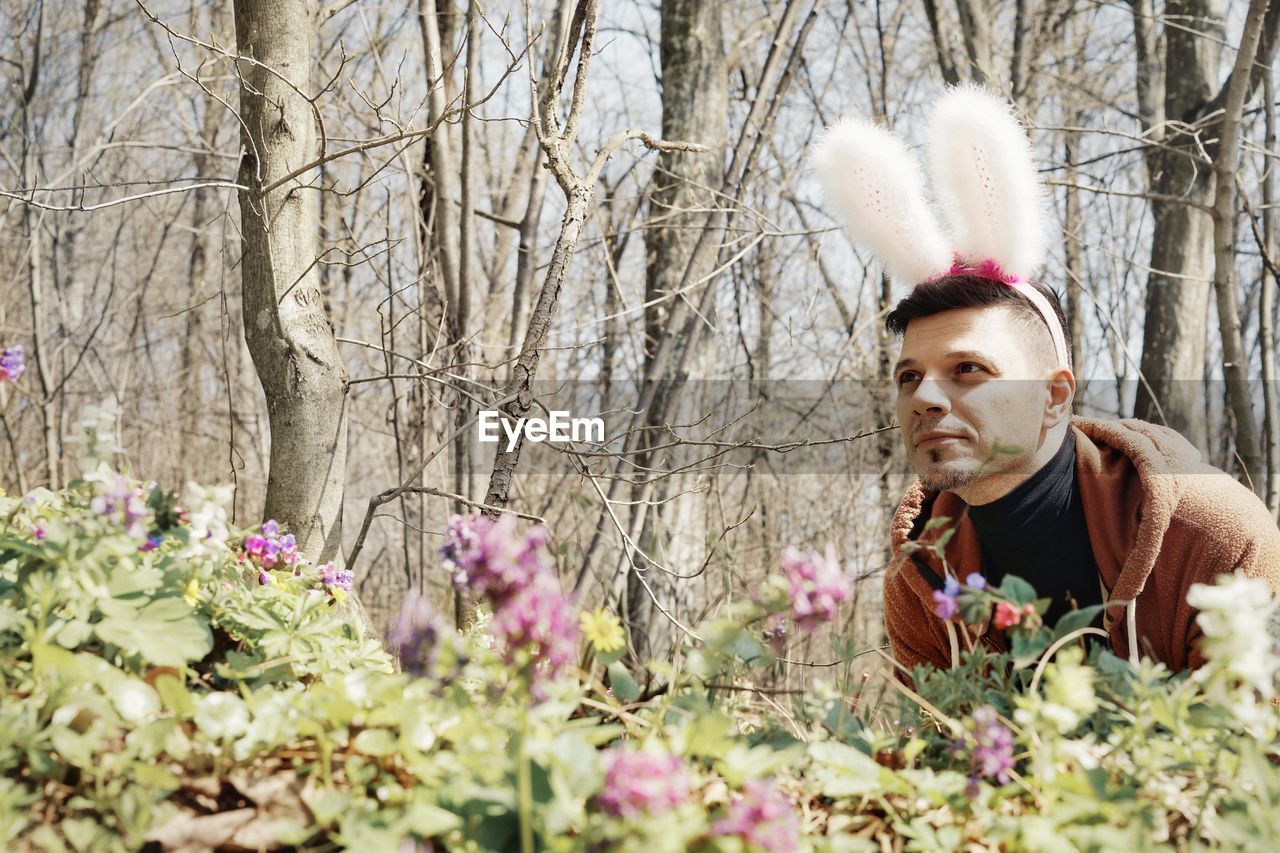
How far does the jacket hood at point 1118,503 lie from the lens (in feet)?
5.71

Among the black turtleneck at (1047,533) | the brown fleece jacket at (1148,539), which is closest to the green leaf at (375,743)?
the brown fleece jacket at (1148,539)

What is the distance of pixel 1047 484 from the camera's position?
1.92 meters

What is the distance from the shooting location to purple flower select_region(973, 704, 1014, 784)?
0.88 meters

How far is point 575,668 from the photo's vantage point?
102 cm

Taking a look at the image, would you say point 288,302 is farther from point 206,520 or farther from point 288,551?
point 206,520

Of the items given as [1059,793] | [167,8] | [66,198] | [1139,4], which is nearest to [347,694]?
[1059,793]

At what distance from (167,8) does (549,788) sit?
757cm

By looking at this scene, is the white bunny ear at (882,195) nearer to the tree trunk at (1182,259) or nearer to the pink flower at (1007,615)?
the pink flower at (1007,615)

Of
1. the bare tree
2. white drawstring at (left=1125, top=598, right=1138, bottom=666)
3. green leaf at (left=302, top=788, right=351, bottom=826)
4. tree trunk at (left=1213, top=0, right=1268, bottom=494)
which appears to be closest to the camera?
green leaf at (left=302, top=788, right=351, bottom=826)

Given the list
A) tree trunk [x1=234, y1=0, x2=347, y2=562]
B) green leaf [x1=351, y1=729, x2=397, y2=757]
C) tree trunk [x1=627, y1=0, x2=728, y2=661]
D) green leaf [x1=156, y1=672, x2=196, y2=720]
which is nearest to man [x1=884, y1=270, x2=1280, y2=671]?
tree trunk [x1=234, y1=0, x2=347, y2=562]

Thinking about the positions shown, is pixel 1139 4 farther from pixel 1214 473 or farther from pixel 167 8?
pixel 167 8

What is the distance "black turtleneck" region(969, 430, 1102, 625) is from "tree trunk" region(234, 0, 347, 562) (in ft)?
4.26

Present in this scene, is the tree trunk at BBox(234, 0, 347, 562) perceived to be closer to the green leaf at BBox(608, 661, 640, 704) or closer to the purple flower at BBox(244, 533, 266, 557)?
the purple flower at BBox(244, 533, 266, 557)

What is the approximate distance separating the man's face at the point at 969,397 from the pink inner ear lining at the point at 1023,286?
8 cm
